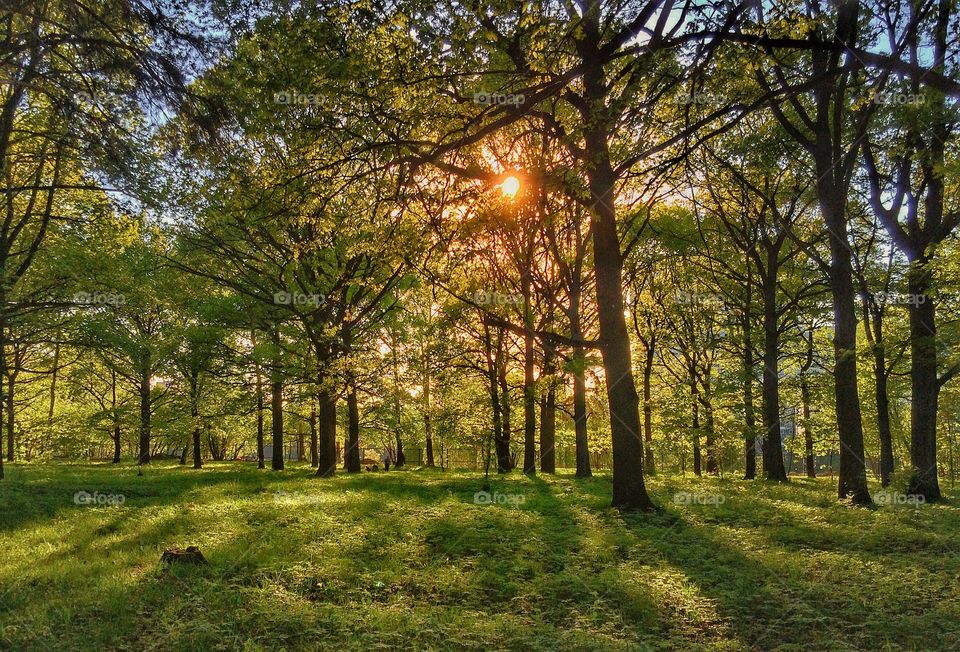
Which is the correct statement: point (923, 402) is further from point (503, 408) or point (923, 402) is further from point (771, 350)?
point (503, 408)

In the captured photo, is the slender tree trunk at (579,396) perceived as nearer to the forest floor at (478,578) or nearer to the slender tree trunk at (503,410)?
the slender tree trunk at (503,410)

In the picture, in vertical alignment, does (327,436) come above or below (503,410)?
below

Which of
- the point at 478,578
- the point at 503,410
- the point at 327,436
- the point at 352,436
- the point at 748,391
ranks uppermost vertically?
the point at 748,391

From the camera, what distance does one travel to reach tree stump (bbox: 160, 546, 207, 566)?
6.75 metres

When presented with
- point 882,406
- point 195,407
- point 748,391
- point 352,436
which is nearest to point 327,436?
point 352,436

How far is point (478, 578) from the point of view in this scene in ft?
21.0

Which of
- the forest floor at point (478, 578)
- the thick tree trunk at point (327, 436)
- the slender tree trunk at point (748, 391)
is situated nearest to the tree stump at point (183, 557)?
the forest floor at point (478, 578)

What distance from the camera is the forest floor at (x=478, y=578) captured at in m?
4.68

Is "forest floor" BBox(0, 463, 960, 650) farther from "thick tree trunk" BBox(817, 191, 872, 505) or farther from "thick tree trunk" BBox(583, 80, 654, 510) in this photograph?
"thick tree trunk" BBox(817, 191, 872, 505)

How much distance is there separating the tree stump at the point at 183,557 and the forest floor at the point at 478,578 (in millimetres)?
164

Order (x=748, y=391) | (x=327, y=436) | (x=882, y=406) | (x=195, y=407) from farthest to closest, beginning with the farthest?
1. (x=195, y=407)
2. (x=748, y=391)
3. (x=327, y=436)
4. (x=882, y=406)

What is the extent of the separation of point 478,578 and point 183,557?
12.7 feet

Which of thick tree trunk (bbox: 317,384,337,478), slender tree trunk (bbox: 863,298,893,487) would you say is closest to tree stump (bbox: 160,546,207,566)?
thick tree trunk (bbox: 317,384,337,478)

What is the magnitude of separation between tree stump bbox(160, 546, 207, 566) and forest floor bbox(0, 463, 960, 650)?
16cm
